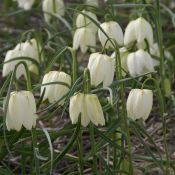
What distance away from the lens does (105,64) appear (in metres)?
2.17

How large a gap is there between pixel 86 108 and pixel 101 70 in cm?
21

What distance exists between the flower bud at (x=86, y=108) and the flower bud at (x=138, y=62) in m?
0.59

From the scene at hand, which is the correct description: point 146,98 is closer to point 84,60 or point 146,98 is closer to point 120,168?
point 120,168

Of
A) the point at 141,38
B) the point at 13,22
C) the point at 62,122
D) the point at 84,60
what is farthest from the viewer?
the point at 13,22

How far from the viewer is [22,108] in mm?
1954

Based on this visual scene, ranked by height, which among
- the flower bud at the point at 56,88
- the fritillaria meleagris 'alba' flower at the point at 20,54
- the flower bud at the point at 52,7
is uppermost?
the flower bud at the point at 52,7

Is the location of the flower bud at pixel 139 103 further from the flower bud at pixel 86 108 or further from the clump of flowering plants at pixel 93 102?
the flower bud at pixel 86 108

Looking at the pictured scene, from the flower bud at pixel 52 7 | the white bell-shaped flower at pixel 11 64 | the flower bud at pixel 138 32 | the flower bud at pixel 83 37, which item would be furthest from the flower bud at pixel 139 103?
the flower bud at pixel 52 7

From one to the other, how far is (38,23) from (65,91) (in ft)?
8.64

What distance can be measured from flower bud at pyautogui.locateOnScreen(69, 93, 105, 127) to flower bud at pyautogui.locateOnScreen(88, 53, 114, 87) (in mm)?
184

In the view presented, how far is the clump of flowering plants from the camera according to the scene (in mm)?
2004

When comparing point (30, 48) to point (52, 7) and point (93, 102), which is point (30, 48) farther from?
point (93, 102)

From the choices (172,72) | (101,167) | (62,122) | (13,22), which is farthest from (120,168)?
(13,22)

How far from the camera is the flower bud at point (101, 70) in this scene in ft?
7.10
